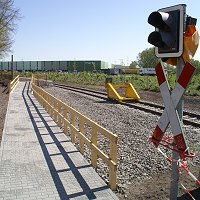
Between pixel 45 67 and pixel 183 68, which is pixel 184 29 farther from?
pixel 45 67

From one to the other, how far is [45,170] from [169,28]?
437cm

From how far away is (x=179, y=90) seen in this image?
3.57 metres

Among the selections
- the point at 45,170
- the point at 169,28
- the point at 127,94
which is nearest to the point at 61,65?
the point at 127,94

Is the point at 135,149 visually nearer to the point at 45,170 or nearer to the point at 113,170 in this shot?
the point at 45,170

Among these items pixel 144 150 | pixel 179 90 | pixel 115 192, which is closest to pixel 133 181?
pixel 115 192

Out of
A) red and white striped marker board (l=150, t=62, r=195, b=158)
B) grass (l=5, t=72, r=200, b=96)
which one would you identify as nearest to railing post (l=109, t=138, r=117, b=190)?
red and white striped marker board (l=150, t=62, r=195, b=158)

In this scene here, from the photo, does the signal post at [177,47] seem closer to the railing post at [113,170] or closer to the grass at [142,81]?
the railing post at [113,170]

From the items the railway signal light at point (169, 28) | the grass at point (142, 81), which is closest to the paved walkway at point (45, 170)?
the railway signal light at point (169, 28)

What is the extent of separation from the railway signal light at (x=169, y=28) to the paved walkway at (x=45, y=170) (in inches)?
115

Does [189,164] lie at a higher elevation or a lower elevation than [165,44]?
lower

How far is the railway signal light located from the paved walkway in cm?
292

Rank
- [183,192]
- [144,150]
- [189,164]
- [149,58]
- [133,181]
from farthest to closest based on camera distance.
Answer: [149,58] < [144,150] < [189,164] < [133,181] < [183,192]

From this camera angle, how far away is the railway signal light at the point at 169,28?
344cm

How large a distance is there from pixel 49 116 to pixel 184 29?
39.0 feet
